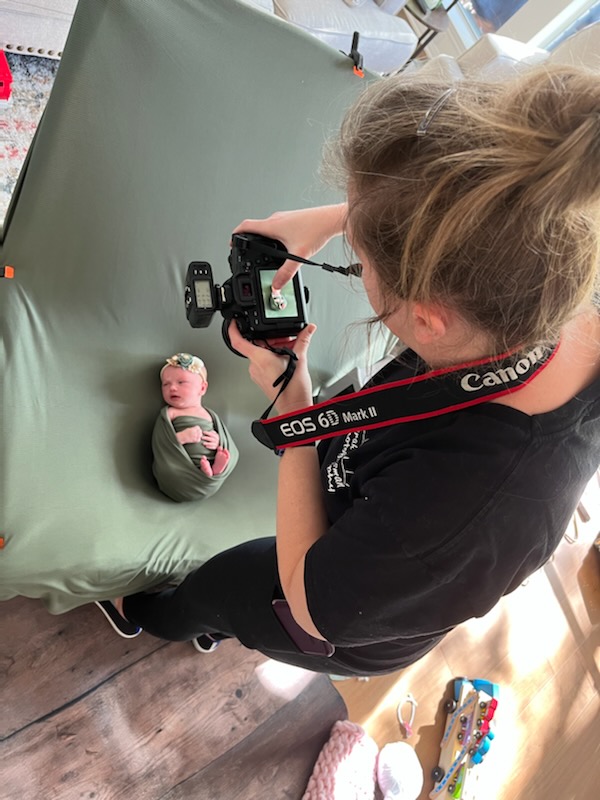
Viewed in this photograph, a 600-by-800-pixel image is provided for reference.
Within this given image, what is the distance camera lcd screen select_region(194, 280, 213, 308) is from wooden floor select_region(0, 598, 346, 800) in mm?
752

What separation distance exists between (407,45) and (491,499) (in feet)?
7.03

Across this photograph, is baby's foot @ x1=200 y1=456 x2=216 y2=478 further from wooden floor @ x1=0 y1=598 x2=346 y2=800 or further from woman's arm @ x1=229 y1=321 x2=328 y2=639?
wooden floor @ x1=0 y1=598 x2=346 y2=800

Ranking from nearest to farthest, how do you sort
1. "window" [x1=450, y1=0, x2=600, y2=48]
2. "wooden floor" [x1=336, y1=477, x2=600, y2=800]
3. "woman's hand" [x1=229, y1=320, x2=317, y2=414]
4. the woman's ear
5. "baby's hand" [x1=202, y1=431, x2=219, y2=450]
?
the woman's ear, "woman's hand" [x1=229, y1=320, x2=317, y2=414], "baby's hand" [x1=202, y1=431, x2=219, y2=450], "wooden floor" [x1=336, y1=477, x2=600, y2=800], "window" [x1=450, y1=0, x2=600, y2=48]

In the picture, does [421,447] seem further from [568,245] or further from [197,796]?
[197,796]

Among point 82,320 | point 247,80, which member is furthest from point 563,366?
point 247,80

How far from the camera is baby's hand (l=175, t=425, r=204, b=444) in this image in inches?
42.5

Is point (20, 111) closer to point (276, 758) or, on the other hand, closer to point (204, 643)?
point (204, 643)

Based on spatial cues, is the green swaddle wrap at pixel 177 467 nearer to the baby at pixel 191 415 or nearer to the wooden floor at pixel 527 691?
the baby at pixel 191 415

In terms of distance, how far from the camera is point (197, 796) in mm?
1210

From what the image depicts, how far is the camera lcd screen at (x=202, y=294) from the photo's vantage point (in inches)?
38.2

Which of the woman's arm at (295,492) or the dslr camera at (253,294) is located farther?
the dslr camera at (253,294)

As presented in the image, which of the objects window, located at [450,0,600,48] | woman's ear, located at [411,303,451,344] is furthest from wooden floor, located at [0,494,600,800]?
window, located at [450,0,600,48]

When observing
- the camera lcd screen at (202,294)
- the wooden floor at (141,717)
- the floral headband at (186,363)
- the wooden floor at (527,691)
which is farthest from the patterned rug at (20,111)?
the wooden floor at (527,691)

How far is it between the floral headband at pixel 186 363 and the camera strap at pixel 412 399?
1.25ft
